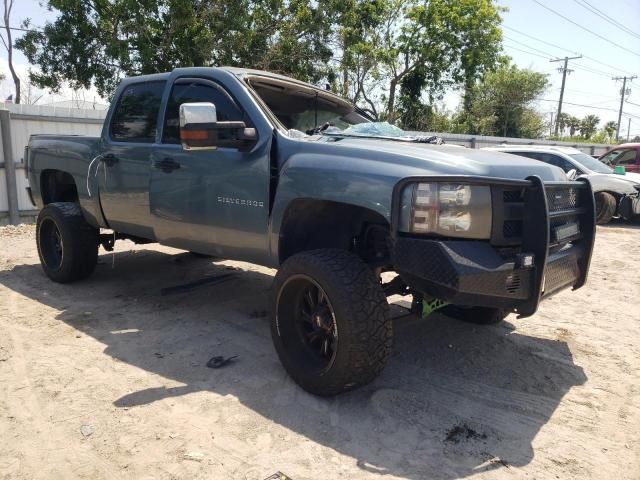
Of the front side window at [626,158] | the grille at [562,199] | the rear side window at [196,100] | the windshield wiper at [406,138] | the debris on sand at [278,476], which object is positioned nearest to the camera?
the debris on sand at [278,476]

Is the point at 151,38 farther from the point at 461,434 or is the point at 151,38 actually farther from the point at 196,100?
the point at 461,434

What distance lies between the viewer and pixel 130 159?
4.55 metres

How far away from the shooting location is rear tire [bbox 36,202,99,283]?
17.5 ft

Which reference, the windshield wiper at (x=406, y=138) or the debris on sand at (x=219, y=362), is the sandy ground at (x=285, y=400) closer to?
the debris on sand at (x=219, y=362)

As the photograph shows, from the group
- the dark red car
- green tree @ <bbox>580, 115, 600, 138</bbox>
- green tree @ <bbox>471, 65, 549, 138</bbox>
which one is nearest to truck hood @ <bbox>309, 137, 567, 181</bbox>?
the dark red car

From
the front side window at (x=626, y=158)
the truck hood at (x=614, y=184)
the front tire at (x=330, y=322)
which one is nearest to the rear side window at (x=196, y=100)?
the front tire at (x=330, y=322)

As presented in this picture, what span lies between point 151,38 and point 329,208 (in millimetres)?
13291

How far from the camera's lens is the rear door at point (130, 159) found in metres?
4.49

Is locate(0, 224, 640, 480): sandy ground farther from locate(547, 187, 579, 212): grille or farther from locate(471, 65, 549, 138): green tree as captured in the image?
locate(471, 65, 549, 138): green tree

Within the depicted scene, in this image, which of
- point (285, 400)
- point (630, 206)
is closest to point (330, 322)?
point (285, 400)

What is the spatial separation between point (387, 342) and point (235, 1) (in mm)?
14010

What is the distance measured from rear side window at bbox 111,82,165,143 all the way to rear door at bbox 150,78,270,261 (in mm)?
260

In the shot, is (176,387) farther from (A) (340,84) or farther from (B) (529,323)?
(A) (340,84)

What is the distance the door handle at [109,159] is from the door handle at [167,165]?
0.64m
